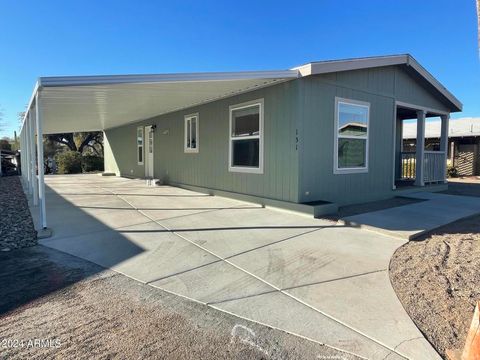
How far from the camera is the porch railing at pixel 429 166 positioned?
413 inches

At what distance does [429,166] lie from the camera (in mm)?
10586

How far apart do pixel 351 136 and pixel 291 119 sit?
6.04 feet

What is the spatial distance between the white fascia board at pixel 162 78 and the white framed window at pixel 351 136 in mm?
1667

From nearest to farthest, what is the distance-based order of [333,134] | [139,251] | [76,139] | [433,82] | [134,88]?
[139,251] < [134,88] < [333,134] < [433,82] < [76,139]

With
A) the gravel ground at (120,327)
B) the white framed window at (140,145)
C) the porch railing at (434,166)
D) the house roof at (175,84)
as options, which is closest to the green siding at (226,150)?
the white framed window at (140,145)

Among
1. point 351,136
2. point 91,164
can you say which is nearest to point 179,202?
point 351,136

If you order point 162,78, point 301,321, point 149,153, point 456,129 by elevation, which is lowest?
point 301,321

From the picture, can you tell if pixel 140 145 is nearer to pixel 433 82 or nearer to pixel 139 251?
pixel 139 251

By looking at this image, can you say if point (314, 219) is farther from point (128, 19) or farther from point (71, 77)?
point (128, 19)

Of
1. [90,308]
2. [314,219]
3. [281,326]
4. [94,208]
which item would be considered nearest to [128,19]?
[94,208]

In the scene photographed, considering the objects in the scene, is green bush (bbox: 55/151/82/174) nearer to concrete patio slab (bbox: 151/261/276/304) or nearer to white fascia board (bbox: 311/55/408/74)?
white fascia board (bbox: 311/55/408/74)

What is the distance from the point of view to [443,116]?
11242 mm

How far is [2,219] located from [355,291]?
6.92m

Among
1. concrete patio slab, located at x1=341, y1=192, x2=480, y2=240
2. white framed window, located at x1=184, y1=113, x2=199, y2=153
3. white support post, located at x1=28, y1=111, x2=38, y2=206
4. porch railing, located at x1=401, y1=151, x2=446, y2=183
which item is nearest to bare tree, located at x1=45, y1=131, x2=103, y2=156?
white framed window, located at x1=184, y1=113, x2=199, y2=153
